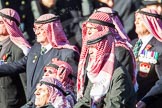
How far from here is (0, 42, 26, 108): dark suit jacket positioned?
30.8 ft

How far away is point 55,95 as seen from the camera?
748 centimetres

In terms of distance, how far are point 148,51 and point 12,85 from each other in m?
1.94

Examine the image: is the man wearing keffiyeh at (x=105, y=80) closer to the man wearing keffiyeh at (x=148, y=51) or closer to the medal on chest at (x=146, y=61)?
the man wearing keffiyeh at (x=148, y=51)

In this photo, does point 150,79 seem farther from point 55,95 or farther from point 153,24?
point 55,95

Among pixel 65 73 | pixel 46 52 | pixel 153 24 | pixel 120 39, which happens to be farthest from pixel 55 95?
pixel 153 24

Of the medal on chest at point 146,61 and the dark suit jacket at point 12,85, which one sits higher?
the medal on chest at point 146,61

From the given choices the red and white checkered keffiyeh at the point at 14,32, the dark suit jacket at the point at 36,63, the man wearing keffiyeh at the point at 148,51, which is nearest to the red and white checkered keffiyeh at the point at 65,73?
the dark suit jacket at the point at 36,63

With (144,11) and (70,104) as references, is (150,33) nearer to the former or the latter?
(144,11)

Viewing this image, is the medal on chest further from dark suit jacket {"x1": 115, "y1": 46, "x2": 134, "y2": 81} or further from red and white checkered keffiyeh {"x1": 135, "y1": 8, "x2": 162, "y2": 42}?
dark suit jacket {"x1": 115, "y1": 46, "x2": 134, "y2": 81}

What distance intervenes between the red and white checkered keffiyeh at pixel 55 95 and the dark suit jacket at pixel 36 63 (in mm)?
854

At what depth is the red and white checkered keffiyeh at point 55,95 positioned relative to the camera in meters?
7.43

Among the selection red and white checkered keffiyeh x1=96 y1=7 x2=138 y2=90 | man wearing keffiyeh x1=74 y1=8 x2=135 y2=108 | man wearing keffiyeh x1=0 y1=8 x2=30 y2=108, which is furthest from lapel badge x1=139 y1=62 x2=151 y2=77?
man wearing keffiyeh x1=0 y1=8 x2=30 y2=108

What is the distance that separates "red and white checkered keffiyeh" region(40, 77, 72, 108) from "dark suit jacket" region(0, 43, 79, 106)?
854 millimetres

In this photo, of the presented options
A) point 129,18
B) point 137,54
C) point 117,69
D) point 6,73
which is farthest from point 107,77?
point 129,18
